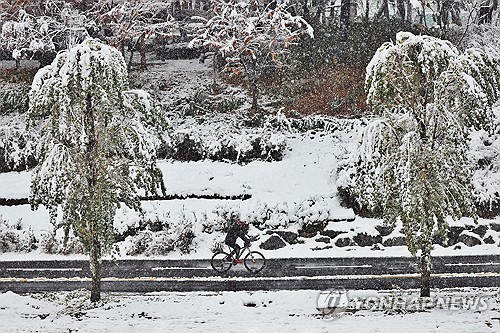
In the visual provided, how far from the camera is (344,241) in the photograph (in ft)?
61.8

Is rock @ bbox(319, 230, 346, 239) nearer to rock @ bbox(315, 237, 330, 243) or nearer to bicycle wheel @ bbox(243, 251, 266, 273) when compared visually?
rock @ bbox(315, 237, 330, 243)

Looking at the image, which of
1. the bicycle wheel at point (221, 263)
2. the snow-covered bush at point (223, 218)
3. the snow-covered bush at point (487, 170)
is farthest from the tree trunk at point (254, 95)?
the bicycle wheel at point (221, 263)

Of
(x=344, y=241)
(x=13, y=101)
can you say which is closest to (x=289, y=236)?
(x=344, y=241)

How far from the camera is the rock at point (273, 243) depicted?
18859mm

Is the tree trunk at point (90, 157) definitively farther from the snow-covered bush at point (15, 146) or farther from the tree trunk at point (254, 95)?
the tree trunk at point (254, 95)

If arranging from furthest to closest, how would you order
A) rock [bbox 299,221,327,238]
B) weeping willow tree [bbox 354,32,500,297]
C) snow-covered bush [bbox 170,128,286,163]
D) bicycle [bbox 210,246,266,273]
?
snow-covered bush [bbox 170,128,286,163]
rock [bbox 299,221,327,238]
bicycle [bbox 210,246,266,273]
weeping willow tree [bbox 354,32,500,297]

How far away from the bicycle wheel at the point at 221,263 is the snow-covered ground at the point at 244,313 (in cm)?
171

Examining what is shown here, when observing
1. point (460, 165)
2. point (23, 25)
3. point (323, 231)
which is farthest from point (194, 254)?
point (23, 25)

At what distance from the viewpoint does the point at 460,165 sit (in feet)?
41.8

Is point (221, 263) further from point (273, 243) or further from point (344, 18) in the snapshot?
point (344, 18)

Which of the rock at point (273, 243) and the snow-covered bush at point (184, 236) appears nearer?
the snow-covered bush at point (184, 236)

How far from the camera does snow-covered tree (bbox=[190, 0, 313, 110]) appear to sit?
24.1 m

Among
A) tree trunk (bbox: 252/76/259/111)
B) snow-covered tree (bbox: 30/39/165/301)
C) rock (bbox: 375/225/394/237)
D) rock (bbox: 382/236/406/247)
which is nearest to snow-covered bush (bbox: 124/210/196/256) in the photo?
snow-covered tree (bbox: 30/39/165/301)

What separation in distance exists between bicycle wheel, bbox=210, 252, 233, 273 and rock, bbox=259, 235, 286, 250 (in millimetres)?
2155
